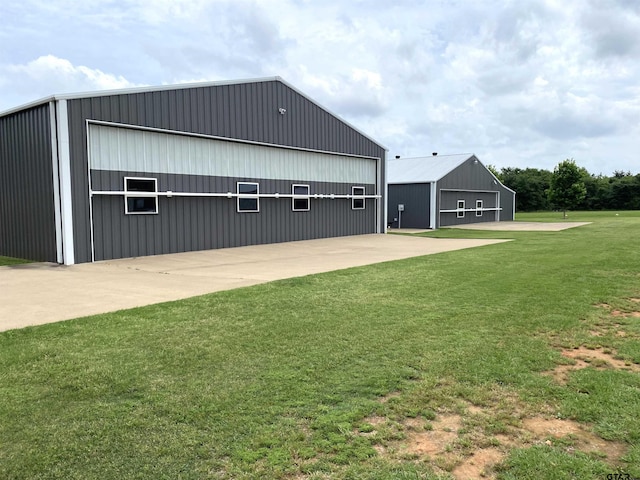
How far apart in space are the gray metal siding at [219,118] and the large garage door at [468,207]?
10741 mm

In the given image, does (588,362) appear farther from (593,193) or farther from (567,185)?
(593,193)

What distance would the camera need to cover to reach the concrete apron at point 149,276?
23.1 ft

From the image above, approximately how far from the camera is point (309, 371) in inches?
168

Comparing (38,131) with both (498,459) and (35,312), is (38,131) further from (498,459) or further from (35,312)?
(498,459)

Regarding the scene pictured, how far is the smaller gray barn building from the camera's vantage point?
97.5 feet

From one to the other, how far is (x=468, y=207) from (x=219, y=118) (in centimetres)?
2248

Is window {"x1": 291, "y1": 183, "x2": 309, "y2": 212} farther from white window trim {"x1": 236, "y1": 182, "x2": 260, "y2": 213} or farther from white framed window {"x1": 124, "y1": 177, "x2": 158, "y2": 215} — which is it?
white framed window {"x1": 124, "y1": 177, "x2": 158, "y2": 215}

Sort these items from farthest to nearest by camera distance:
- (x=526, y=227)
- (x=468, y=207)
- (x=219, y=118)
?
(x=468, y=207)
(x=526, y=227)
(x=219, y=118)

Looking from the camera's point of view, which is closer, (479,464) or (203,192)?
(479,464)

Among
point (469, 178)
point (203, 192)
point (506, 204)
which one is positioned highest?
point (469, 178)

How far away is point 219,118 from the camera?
51.7 ft

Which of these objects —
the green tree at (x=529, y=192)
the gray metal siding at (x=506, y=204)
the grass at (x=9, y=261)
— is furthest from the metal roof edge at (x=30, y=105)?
the green tree at (x=529, y=192)

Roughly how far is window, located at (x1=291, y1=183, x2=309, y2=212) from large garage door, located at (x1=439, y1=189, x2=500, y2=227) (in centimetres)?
1345

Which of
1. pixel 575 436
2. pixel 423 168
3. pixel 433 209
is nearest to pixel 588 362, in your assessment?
pixel 575 436
